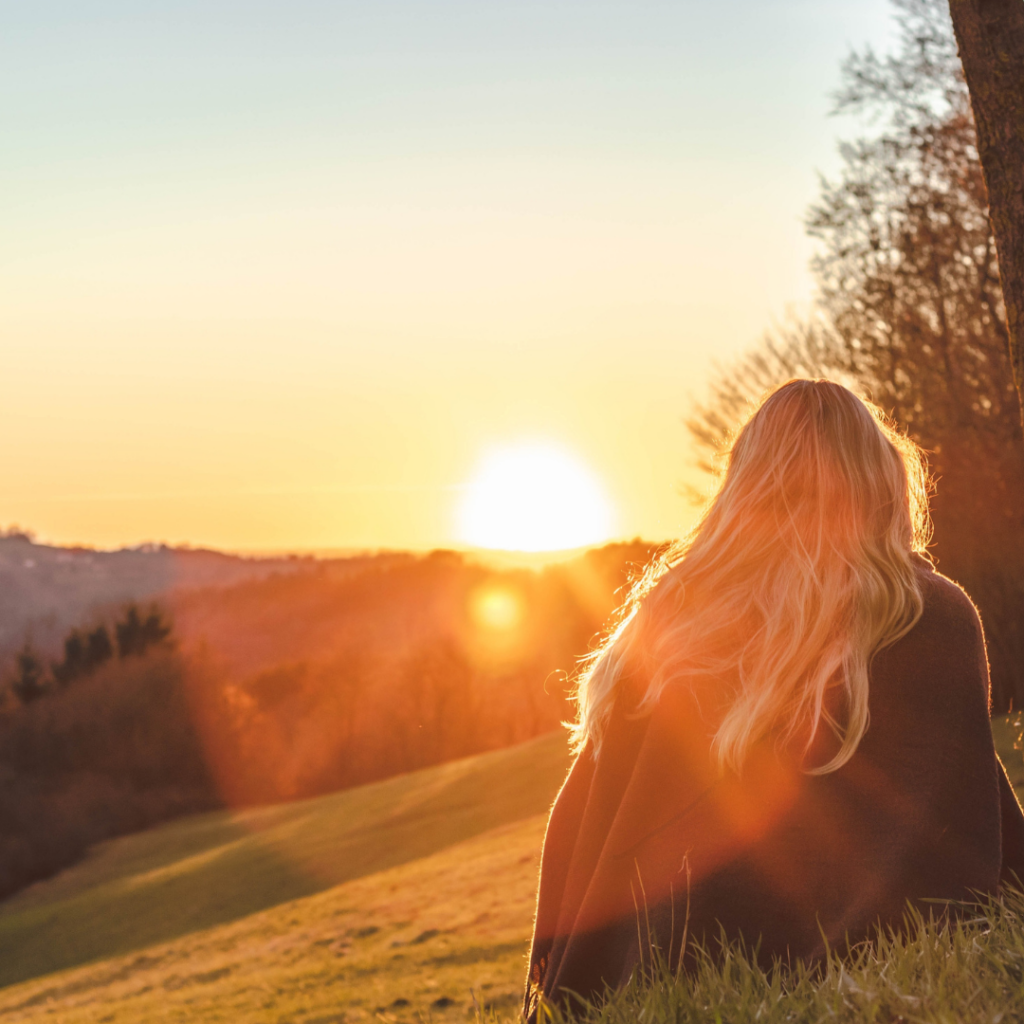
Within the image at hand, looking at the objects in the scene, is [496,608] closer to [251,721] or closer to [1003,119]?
[251,721]

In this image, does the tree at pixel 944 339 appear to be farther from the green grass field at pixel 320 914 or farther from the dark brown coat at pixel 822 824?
the dark brown coat at pixel 822 824

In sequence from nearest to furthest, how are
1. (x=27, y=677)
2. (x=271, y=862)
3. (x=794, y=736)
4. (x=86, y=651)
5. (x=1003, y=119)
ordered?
1. (x=794, y=736)
2. (x=1003, y=119)
3. (x=271, y=862)
4. (x=27, y=677)
5. (x=86, y=651)

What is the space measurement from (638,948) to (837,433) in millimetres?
1559

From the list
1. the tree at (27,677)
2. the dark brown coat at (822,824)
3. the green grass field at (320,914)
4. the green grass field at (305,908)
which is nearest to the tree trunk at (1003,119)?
the dark brown coat at (822,824)

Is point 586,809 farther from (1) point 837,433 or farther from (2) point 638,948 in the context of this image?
(1) point 837,433

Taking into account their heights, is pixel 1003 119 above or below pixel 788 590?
above

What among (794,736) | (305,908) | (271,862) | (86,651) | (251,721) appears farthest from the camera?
(86,651)

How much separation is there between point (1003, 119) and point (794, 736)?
330cm

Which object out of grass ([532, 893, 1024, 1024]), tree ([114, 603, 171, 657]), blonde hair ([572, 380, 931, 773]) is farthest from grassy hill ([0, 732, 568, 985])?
tree ([114, 603, 171, 657])

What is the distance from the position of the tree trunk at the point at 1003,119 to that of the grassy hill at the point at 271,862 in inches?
750

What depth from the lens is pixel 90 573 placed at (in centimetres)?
Result: 14838

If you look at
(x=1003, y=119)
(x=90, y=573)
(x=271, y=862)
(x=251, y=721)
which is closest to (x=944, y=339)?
(x=1003, y=119)

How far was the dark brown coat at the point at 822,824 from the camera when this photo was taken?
2.58 metres

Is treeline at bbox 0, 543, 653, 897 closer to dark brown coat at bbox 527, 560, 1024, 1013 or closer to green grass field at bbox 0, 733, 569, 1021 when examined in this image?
green grass field at bbox 0, 733, 569, 1021
